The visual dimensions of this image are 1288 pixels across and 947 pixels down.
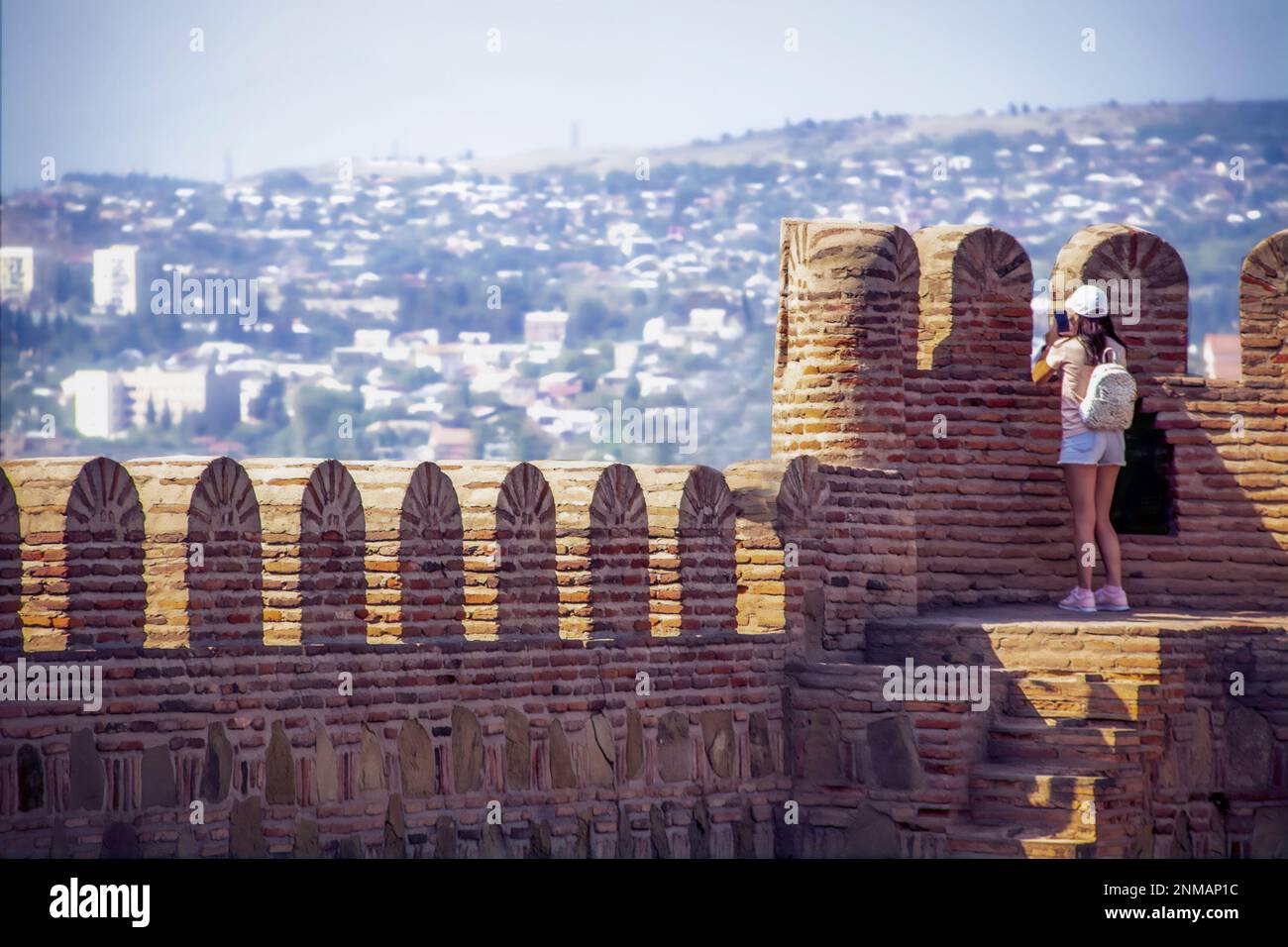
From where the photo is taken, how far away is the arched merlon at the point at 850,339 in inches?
505

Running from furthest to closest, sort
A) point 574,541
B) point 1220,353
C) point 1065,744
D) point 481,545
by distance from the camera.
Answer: point 1220,353
point 1065,744
point 574,541
point 481,545

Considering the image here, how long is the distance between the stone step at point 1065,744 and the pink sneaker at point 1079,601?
1296 mm

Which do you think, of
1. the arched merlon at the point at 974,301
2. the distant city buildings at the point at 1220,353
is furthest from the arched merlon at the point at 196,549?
the distant city buildings at the point at 1220,353

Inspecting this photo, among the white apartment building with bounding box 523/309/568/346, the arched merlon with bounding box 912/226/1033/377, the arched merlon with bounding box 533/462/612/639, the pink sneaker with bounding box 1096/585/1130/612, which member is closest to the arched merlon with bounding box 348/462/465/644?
the arched merlon with bounding box 533/462/612/639

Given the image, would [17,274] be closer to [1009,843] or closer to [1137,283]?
[1137,283]

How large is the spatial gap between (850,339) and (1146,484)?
2.15 metres

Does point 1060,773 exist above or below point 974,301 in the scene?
below

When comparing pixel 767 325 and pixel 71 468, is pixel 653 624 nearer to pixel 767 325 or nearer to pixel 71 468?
pixel 71 468

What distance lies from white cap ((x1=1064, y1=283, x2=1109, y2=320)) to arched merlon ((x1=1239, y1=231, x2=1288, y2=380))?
3.80 feet

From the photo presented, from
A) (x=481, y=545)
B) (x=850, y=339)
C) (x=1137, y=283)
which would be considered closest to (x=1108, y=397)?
(x=1137, y=283)

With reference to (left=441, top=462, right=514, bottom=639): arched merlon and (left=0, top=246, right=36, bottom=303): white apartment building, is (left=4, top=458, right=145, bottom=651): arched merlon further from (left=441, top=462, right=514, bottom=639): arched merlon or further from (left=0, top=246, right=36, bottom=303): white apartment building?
(left=0, top=246, right=36, bottom=303): white apartment building

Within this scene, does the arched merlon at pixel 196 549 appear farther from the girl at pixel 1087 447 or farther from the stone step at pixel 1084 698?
the girl at pixel 1087 447

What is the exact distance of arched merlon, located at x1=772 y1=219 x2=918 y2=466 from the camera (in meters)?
12.8

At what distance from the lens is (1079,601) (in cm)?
1302
